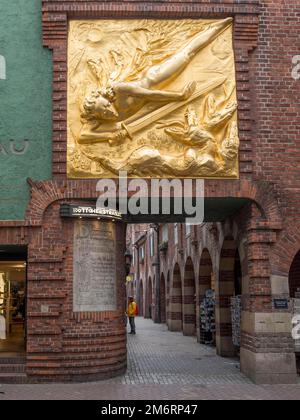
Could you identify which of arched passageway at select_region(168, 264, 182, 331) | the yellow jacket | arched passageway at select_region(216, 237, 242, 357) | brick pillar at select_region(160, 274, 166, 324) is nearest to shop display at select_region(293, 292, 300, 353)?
arched passageway at select_region(216, 237, 242, 357)

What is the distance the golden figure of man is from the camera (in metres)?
12.6

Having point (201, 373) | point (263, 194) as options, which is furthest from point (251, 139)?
point (201, 373)

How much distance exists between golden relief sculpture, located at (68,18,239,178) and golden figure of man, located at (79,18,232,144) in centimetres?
2

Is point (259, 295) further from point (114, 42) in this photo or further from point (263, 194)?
point (114, 42)

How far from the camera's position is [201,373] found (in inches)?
536

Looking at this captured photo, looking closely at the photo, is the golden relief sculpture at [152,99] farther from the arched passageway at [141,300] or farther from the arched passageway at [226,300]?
the arched passageway at [141,300]

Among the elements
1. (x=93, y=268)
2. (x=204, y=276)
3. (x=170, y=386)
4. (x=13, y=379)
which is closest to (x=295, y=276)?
(x=204, y=276)

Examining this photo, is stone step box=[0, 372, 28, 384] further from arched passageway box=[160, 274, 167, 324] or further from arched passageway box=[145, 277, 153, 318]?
arched passageway box=[145, 277, 153, 318]

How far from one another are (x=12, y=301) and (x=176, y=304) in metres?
13.6

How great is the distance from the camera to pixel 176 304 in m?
27.9

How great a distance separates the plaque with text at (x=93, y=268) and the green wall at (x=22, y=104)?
150 centimetres

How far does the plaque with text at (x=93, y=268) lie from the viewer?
12529 mm

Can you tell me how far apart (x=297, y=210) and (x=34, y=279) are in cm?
624

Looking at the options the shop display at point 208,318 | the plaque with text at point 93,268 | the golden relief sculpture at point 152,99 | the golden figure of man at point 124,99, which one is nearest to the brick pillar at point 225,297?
the shop display at point 208,318
